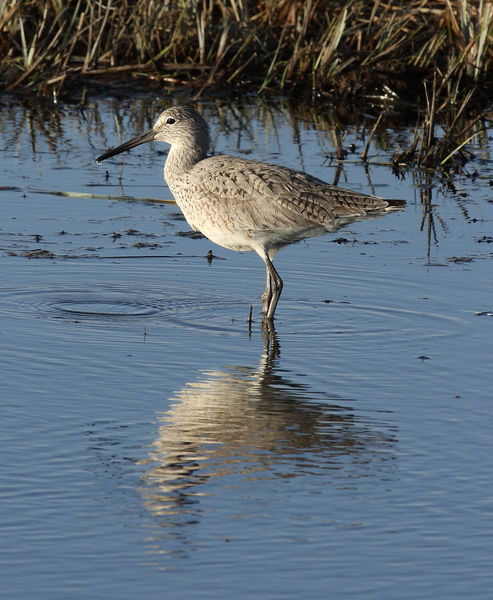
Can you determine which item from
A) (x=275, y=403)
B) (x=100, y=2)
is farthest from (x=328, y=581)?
(x=100, y=2)

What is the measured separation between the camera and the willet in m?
8.01

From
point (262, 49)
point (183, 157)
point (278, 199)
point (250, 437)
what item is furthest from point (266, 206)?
point (262, 49)

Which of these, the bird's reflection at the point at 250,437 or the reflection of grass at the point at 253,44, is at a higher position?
the reflection of grass at the point at 253,44

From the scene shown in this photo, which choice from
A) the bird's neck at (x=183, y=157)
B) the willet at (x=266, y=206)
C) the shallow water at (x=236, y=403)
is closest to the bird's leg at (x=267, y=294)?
the willet at (x=266, y=206)

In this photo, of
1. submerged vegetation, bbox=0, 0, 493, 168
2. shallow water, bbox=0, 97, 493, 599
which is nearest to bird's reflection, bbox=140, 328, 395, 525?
shallow water, bbox=0, 97, 493, 599

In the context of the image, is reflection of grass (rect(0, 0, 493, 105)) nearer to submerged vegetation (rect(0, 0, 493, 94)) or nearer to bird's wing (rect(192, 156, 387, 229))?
submerged vegetation (rect(0, 0, 493, 94))

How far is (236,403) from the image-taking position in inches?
245

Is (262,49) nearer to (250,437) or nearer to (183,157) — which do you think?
(183,157)

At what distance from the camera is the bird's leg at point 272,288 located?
25.8 feet

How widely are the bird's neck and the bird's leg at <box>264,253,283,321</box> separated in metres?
0.96

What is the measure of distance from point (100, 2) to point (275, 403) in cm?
851

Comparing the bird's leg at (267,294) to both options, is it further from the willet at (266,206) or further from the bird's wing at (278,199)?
the bird's wing at (278,199)

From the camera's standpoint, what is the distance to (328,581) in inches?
173

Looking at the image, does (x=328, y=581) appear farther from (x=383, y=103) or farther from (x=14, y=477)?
(x=383, y=103)
